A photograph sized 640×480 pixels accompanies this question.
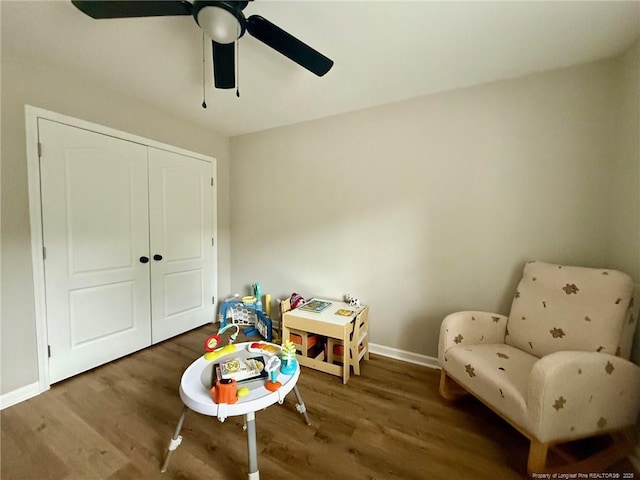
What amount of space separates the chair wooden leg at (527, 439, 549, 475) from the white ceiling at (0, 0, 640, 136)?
2028mm

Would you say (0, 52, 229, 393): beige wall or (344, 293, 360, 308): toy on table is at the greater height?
(0, 52, 229, 393): beige wall

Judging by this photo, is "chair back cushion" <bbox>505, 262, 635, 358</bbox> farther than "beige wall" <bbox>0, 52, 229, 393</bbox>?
No

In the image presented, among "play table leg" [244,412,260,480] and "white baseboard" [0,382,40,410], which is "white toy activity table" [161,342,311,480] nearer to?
"play table leg" [244,412,260,480]

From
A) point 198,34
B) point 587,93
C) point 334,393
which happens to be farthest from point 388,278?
point 198,34

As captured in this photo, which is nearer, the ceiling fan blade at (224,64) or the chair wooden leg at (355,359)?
the ceiling fan blade at (224,64)

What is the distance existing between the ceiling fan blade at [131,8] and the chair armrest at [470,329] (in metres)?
2.14

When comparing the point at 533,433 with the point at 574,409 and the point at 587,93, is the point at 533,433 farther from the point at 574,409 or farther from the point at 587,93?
the point at 587,93

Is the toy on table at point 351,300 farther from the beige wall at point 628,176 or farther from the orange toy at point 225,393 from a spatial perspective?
the beige wall at point 628,176

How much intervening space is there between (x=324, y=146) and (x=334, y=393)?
Answer: 2.08 meters

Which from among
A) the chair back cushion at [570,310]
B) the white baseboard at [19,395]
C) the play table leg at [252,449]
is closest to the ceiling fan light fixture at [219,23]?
the play table leg at [252,449]

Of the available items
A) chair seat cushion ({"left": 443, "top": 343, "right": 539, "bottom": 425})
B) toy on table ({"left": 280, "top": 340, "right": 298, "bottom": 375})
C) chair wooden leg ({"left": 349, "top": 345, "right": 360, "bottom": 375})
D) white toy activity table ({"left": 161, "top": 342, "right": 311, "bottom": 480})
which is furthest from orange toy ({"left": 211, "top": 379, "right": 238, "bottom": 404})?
chair seat cushion ({"left": 443, "top": 343, "right": 539, "bottom": 425})

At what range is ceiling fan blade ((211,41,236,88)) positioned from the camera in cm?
127

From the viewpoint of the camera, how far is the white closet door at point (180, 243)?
7.50 feet

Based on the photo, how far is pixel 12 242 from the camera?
1.55m
